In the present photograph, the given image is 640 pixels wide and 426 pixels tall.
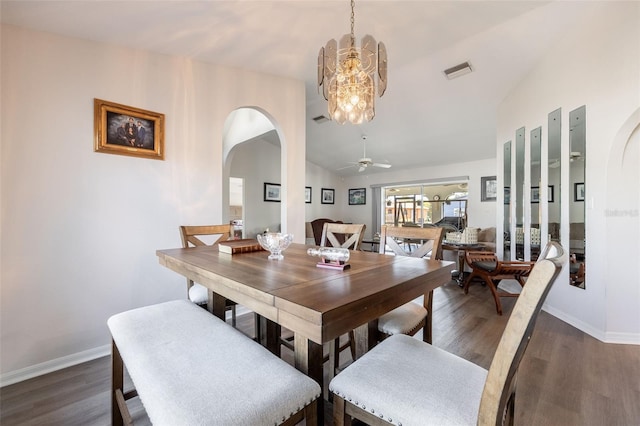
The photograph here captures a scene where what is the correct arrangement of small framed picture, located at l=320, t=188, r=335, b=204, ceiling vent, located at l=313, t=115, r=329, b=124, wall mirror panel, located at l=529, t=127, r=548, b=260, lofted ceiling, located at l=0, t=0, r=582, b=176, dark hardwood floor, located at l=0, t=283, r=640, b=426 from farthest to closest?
small framed picture, located at l=320, t=188, r=335, b=204
ceiling vent, located at l=313, t=115, r=329, b=124
wall mirror panel, located at l=529, t=127, r=548, b=260
lofted ceiling, located at l=0, t=0, r=582, b=176
dark hardwood floor, located at l=0, t=283, r=640, b=426

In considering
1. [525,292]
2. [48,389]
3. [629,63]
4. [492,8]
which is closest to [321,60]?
[492,8]

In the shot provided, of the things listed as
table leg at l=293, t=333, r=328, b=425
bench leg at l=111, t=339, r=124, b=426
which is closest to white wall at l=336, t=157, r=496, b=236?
table leg at l=293, t=333, r=328, b=425

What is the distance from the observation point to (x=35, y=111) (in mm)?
1811

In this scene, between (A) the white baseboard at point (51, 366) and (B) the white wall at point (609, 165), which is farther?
(B) the white wall at point (609, 165)

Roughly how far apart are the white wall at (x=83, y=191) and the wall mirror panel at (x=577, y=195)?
3.42 metres

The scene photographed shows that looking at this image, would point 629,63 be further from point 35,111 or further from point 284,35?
point 35,111

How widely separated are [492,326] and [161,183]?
3.27 metres

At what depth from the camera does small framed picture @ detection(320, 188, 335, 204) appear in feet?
Result: 28.2

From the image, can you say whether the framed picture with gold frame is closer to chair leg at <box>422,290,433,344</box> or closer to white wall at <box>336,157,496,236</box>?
chair leg at <box>422,290,433,344</box>

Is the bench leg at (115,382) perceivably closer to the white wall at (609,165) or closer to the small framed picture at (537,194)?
the white wall at (609,165)

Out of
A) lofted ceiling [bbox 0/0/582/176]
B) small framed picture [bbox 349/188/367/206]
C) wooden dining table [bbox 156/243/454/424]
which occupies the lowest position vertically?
wooden dining table [bbox 156/243/454/424]

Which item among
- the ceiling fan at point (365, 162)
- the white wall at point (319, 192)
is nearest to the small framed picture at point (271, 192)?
the white wall at point (319, 192)

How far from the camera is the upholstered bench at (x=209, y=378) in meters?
0.71

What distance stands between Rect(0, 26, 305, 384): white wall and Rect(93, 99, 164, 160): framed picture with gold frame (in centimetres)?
6
